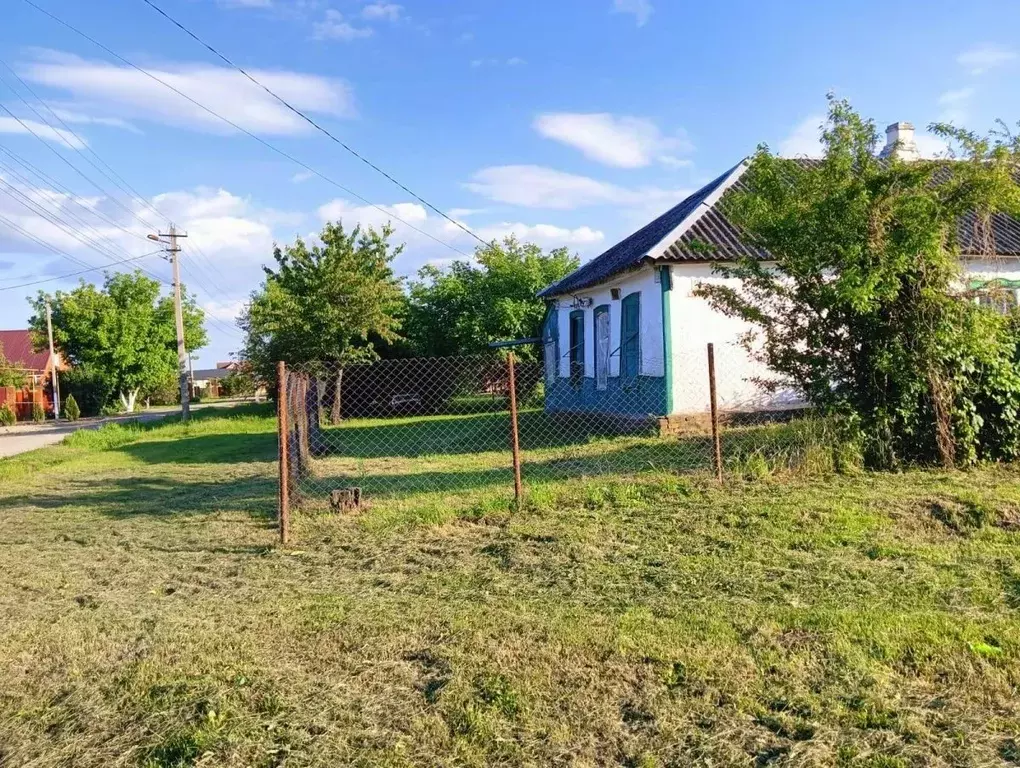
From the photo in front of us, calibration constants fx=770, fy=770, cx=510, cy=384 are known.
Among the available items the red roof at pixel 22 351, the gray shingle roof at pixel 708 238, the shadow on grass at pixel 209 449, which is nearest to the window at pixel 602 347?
the gray shingle roof at pixel 708 238

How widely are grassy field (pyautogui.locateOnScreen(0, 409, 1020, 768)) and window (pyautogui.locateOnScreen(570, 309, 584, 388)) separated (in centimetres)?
977

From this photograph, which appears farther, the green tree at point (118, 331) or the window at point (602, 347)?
the green tree at point (118, 331)

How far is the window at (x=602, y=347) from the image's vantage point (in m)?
15.7

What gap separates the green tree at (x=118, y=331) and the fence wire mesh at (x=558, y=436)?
27.8m

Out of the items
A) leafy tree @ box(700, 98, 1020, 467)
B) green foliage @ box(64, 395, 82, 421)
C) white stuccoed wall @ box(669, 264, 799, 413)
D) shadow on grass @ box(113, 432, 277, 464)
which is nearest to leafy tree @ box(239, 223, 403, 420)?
shadow on grass @ box(113, 432, 277, 464)

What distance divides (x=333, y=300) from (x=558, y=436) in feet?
37.4

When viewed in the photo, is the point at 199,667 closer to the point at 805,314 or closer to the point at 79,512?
the point at 79,512

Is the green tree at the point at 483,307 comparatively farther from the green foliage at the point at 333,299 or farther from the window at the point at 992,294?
the window at the point at 992,294

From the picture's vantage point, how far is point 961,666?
3.59 meters

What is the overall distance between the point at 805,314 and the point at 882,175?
61.8 inches

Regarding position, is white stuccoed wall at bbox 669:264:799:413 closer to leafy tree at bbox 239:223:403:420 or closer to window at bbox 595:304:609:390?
window at bbox 595:304:609:390

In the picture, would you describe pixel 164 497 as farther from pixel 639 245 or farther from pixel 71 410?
pixel 71 410

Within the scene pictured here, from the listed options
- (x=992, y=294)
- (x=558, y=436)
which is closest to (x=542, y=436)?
(x=558, y=436)

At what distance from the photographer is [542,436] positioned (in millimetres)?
14781
